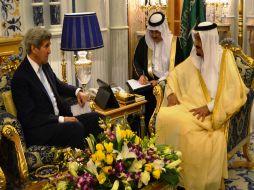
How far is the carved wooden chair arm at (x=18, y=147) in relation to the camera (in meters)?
2.80

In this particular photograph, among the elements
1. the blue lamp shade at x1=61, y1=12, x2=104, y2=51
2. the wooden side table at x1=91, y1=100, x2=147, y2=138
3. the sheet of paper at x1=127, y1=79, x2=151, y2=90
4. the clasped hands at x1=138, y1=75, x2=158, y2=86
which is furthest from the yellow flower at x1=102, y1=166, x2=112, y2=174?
the clasped hands at x1=138, y1=75, x2=158, y2=86

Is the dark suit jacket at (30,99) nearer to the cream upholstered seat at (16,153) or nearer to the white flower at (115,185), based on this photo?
the cream upholstered seat at (16,153)

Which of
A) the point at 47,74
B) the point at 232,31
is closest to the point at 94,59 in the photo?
the point at 47,74

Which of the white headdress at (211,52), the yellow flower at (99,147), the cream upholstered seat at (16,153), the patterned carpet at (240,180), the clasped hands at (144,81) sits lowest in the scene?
the patterned carpet at (240,180)

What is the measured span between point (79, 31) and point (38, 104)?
2.95ft

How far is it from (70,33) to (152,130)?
3.71 feet

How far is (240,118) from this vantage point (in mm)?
3580

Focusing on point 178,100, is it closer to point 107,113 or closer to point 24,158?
point 107,113

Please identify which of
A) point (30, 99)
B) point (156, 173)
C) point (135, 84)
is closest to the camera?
point (156, 173)

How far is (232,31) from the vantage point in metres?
8.05

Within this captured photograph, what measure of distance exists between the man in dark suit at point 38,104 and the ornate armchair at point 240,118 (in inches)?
36.5

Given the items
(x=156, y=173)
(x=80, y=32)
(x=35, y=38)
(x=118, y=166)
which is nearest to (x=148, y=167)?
(x=156, y=173)

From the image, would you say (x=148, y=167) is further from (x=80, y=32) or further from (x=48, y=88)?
(x=80, y=32)

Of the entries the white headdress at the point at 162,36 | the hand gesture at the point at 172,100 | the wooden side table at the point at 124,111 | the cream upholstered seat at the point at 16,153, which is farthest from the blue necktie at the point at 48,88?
the white headdress at the point at 162,36
